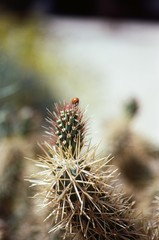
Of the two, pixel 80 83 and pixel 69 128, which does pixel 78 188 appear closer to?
pixel 69 128

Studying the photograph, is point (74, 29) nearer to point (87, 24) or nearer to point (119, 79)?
point (87, 24)

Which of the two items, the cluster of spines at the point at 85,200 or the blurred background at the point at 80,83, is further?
the blurred background at the point at 80,83

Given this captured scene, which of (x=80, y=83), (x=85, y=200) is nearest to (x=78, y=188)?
(x=85, y=200)

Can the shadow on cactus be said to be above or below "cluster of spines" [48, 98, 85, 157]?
below

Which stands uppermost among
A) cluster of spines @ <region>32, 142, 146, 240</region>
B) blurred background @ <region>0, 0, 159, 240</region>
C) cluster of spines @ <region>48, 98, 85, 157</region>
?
blurred background @ <region>0, 0, 159, 240</region>

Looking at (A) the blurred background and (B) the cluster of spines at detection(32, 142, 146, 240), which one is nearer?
(B) the cluster of spines at detection(32, 142, 146, 240)

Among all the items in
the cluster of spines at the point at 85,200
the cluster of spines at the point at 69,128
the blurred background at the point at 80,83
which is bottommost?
the cluster of spines at the point at 85,200
